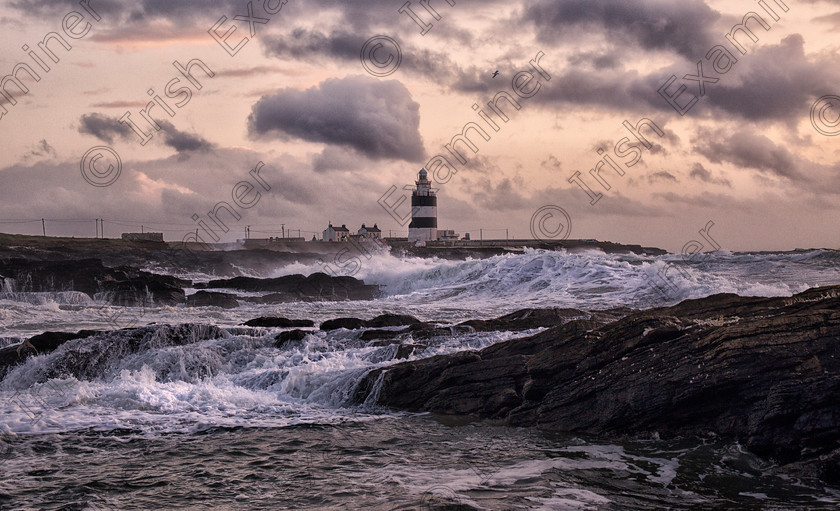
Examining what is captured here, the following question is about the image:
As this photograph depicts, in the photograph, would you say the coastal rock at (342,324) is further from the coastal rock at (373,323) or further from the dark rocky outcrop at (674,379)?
the dark rocky outcrop at (674,379)

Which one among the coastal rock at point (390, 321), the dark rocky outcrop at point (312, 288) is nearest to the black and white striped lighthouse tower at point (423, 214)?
the dark rocky outcrop at point (312, 288)

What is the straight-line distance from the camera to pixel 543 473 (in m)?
6.94

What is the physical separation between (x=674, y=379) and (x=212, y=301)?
19.7 metres

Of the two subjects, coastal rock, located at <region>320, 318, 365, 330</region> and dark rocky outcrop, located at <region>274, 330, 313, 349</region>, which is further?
coastal rock, located at <region>320, 318, 365, 330</region>

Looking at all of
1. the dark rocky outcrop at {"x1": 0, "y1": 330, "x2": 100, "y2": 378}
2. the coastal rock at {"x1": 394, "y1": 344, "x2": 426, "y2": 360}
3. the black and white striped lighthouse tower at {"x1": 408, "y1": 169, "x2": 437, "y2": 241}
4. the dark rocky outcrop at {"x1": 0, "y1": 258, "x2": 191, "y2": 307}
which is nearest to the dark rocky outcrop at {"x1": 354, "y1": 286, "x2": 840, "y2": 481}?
the coastal rock at {"x1": 394, "y1": 344, "x2": 426, "y2": 360}

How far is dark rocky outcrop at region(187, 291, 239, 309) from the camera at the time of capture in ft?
79.8

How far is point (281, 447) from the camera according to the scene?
318 inches

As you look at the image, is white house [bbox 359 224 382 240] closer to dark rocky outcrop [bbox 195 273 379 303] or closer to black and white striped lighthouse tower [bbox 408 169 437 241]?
black and white striped lighthouse tower [bbox 408 169 437 241]

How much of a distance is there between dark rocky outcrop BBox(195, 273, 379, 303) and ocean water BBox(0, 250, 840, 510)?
1417 centimetres

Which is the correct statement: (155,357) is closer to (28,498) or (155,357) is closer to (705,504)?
(28,498)

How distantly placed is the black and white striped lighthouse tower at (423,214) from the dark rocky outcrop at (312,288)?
45.9m

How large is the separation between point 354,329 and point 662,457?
8.21 meters

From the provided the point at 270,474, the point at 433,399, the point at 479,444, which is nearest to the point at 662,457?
the point at 479,444

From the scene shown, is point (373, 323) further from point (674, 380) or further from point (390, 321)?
point (674, 380)
